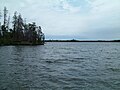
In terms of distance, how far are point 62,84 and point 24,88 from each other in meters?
3.34

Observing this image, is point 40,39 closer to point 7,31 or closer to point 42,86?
point 7,31

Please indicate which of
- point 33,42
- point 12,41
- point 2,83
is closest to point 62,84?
point 2,83

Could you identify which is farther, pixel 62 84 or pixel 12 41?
pixel 12 41

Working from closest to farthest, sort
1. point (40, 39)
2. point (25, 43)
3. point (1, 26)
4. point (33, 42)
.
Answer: point (1, 26)
point (25, 43)
point (33, 42)
point (40, 39)

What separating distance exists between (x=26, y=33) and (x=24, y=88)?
401ft

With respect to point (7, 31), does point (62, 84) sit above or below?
below

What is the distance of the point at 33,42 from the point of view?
428 ft

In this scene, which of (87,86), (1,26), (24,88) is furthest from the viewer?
(1,26)

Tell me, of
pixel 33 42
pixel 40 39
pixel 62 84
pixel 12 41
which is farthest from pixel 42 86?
pixel 40 39

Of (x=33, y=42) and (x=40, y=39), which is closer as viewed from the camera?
(x=33, y=42)

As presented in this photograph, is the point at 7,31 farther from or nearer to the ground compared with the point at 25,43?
farther from the ground

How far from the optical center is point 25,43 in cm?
12012

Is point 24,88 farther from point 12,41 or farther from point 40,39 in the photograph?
point 40,39

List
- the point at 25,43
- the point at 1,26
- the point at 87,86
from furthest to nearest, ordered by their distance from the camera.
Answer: the point at 25,43 → the point at 1,26 → the point at 87,86
